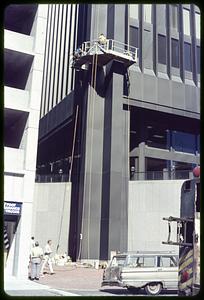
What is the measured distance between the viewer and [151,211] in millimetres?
30875

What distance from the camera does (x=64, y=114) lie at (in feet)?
131

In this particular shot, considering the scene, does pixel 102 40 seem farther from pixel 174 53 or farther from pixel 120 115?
pixel 174 53

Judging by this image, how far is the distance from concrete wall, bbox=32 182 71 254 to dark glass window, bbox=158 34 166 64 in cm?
1443

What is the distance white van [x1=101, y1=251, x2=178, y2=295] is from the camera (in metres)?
14.2

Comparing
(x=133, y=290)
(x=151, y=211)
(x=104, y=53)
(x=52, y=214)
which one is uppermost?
(x=104, y=53)

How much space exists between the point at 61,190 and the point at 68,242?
A: 171 inches

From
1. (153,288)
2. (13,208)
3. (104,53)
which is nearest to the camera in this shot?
(153,288)

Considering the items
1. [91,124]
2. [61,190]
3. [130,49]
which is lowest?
[61,190]

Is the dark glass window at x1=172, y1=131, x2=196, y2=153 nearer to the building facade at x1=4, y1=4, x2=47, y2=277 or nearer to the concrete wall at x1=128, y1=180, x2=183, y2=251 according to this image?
the concrete wall at x1=128, y1=180, x2=183, y2=251

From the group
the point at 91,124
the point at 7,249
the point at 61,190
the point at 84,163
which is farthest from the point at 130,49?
the point at 7,249

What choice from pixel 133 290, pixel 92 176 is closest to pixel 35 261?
pixel 133 290

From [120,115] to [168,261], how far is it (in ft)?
62.7

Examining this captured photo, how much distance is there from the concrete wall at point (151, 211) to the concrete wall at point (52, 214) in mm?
5413

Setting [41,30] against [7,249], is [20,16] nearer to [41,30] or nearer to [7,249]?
[41,30]
